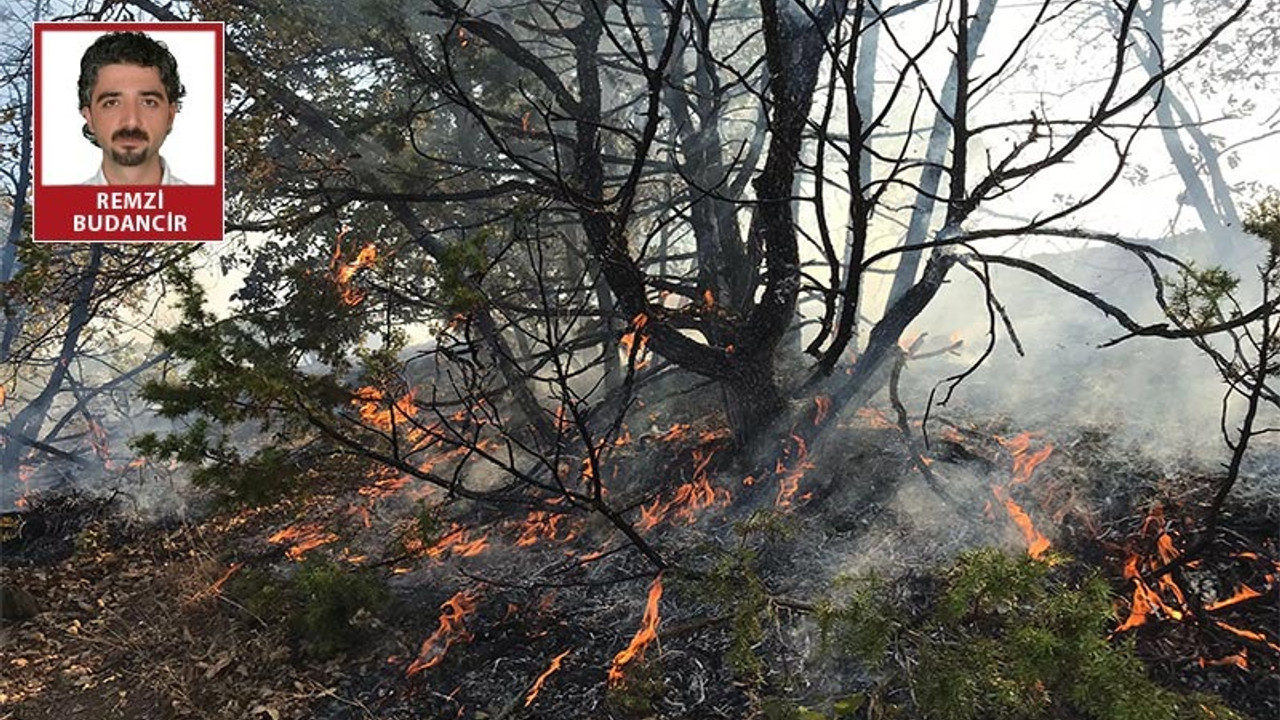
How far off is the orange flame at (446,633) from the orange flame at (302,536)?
5.00ft

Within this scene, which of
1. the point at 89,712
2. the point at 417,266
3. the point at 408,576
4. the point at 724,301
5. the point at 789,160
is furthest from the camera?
the point at 417,266

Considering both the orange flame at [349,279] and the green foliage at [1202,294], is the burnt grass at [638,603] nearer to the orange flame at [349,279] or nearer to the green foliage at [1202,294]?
the green foliage at [1202,294]

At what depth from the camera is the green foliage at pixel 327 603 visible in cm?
411

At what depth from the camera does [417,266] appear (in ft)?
26.2

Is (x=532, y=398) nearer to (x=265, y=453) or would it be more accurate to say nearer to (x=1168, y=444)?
(x=265, y=453)

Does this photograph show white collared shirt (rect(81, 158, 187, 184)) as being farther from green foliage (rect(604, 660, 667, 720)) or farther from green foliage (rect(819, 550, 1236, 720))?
green foliage (rect(819, 550, 1236, 720))

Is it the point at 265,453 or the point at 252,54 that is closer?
the point at 265,453

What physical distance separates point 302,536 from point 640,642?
3.55 m

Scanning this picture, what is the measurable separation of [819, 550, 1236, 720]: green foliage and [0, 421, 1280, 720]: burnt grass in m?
0.43

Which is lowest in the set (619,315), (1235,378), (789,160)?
(1235,378)

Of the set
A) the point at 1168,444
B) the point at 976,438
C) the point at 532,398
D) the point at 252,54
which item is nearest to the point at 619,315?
the point at 532,398

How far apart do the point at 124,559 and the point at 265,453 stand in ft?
11.3

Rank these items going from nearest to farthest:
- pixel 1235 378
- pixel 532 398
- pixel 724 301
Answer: pixel 1235 378 → pixel 724 301 → pixel 532 398

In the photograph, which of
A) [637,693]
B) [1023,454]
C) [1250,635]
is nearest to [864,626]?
[637,693]
